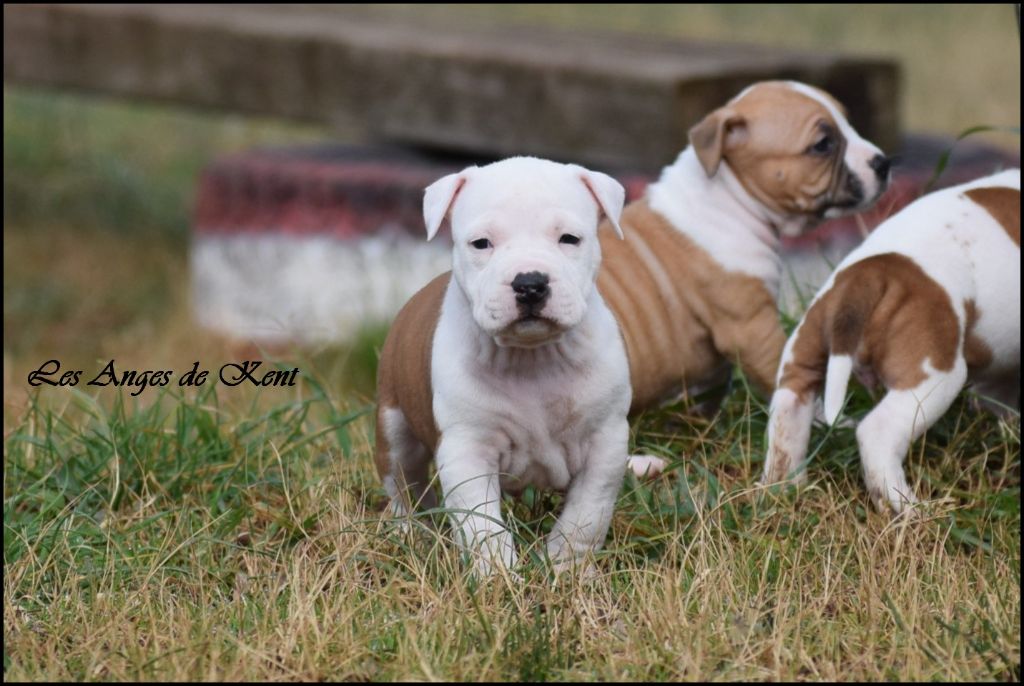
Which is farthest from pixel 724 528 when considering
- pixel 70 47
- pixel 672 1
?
pixel 672 1

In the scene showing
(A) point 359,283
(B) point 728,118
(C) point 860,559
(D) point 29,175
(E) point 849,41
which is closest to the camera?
(C) point 860,559

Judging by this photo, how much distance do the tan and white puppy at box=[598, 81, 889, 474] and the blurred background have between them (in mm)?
1879

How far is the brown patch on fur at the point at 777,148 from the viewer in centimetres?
455

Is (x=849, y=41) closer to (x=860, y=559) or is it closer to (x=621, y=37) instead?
(x=621, y=37)

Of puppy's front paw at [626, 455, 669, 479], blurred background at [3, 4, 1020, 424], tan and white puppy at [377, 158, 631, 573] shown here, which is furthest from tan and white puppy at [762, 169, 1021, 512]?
blurred background at [3, 4, 1020, 424]

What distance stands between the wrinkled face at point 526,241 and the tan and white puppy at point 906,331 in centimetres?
77

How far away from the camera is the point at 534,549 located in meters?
3.61

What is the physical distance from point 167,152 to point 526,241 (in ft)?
29.2

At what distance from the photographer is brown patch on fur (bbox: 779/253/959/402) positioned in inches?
148

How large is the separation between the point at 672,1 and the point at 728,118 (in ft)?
34.3

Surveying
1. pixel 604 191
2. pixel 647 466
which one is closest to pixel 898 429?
pixel 647 466

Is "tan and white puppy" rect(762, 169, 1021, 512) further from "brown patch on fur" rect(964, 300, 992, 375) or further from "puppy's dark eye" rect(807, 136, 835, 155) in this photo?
"puppy's dark eye" rect(807, 136, 835, 155)

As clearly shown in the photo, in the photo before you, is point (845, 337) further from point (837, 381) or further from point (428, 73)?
point (428, 73)

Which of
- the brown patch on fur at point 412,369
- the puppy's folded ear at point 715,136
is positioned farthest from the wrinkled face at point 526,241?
the puppy's folded ear at point 715,136
